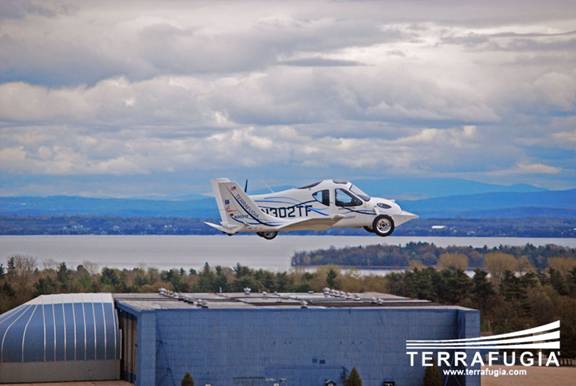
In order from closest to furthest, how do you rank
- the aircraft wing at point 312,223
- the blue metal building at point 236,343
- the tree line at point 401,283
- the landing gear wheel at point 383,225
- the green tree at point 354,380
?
the aircraft wing at point 312,223 → the landing gear wheel at point 383,225 → the green tree at point 354,380 → the blue metal building at point 236,343 → the tree line at point 401,283

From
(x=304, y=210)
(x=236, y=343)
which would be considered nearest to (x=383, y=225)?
(x=304, y=210)

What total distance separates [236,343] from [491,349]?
747 inches

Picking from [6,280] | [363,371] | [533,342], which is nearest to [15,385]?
[363,371]

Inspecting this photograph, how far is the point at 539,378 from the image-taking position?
85938mm

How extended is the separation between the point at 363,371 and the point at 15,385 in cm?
2117

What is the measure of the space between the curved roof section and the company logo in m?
19.1

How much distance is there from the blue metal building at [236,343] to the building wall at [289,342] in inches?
2.3

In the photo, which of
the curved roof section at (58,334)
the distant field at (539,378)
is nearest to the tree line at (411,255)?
the distant field at (539,378)

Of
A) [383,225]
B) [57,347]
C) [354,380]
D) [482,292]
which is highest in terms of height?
[383,225]

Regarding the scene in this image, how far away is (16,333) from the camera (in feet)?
264

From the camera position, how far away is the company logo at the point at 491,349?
76.8 meters

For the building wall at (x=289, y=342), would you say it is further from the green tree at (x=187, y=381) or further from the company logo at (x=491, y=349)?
the green tree at (x=187, y=381)

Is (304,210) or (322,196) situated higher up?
(322,196)

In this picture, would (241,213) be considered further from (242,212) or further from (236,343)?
(236,343)
